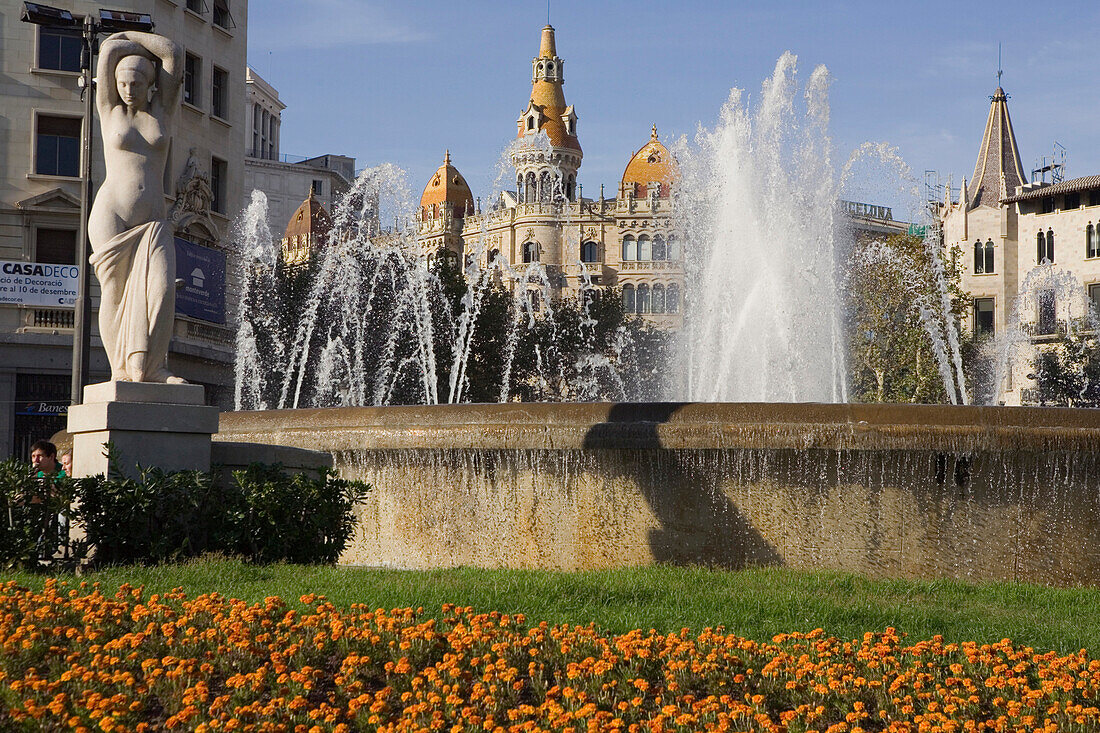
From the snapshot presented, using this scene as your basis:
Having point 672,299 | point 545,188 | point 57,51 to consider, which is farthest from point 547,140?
point 57,51

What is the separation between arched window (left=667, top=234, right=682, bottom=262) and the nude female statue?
274 ft

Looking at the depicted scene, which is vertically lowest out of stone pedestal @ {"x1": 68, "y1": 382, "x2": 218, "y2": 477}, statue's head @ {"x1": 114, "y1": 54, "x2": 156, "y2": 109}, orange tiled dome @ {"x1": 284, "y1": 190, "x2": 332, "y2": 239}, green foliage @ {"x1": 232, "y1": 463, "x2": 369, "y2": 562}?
green foliage @ {"x1": 232, "y1": 463, "x2": 369, "y2": 562}

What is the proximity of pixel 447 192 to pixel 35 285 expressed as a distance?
257ft

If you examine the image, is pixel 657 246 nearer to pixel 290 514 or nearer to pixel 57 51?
pixel 57 51

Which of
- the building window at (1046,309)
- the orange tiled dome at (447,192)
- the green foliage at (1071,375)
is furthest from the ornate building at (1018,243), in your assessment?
the orange tiled dome at (447,192)

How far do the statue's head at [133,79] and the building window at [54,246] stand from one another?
2356 cm

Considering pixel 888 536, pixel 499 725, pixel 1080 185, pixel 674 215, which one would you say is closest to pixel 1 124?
pixel 888 536

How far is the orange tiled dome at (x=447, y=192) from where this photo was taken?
106562 mm

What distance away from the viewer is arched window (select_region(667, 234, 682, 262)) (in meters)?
91.8

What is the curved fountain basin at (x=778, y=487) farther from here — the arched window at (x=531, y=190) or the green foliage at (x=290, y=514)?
the arched window at (x=531, y=190)

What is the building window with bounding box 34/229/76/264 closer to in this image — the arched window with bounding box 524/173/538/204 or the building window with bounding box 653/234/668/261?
the building window with bounding box 653/234/668/261

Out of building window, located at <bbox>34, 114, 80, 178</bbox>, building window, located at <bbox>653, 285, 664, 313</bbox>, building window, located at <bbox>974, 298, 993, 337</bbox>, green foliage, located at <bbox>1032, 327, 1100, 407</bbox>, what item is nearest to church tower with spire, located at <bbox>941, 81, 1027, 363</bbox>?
building window, located at <bbox>974, 298, 993, 337</bbox>

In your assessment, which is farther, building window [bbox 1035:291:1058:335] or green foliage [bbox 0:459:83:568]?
building window [bbox 1035:291:1058:335]

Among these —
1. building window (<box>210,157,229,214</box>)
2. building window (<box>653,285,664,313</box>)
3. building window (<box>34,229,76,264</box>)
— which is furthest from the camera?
building window (<box>653,285,664,313</box>)
